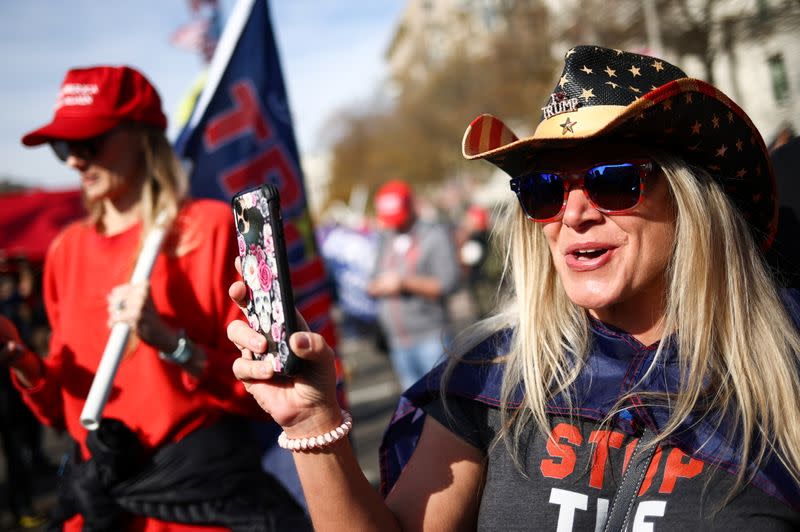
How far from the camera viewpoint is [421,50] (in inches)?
1406

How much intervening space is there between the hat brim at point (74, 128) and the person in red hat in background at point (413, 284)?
3471mm

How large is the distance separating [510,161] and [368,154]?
51.1 m

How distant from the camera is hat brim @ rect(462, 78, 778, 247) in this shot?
1644 mm

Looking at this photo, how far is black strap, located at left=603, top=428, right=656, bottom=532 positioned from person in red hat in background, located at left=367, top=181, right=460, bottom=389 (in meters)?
3.97

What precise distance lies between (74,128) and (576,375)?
5.46 ft

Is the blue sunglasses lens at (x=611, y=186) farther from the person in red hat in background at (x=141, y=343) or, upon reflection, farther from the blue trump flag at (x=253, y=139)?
the blue trump flag at (x=253, y=139)

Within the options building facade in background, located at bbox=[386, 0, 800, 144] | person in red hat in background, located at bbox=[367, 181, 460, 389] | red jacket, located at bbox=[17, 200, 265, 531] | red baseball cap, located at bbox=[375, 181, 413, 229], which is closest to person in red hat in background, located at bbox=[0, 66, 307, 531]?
red jacket, located at bbox=[17, 200, 265, 531]

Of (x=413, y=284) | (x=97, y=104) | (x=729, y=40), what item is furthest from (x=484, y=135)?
(x=413, y=284)

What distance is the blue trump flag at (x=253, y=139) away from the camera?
11.0ft

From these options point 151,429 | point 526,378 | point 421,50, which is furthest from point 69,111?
point 421,50

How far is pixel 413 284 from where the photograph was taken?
574 cm

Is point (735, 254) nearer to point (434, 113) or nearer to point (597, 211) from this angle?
point (597, 211)

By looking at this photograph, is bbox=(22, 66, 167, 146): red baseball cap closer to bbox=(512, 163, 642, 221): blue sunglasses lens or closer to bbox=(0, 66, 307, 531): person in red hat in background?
bbox=(0, 66, 307, 531): person in red hat in background

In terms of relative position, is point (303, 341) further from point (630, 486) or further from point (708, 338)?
point (708, 338)
